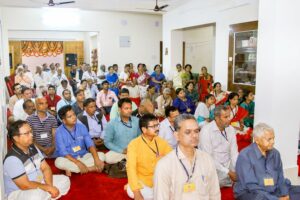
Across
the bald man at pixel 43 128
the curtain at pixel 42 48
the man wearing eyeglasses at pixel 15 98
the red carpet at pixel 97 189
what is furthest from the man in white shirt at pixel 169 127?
the curtain at pixel 42 48

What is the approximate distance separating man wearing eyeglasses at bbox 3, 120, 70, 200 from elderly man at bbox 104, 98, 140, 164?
128 centimetres

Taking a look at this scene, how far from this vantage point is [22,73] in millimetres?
9953

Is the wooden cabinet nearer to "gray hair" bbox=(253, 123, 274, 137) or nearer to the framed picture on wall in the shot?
"gray hair" bbox=(253, 123, 274, 137)

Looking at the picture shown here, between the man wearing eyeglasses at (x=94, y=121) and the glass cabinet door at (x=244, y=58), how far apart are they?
12.9ft

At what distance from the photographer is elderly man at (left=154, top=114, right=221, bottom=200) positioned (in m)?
2.17

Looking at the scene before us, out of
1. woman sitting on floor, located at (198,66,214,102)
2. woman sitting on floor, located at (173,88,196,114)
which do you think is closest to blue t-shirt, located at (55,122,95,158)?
woman sitting on floor, located at (173,88,196,114)

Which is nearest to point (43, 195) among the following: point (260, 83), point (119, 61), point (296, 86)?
point (260, 83)

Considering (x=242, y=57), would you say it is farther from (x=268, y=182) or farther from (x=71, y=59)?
(x=71, y=59)

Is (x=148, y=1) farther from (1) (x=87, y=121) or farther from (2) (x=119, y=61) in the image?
(1) (x=87, y=121)

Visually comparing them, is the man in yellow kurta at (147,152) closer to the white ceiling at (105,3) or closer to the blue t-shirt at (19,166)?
the blue t-shirt at (19,166)

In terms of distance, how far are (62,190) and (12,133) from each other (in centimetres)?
94

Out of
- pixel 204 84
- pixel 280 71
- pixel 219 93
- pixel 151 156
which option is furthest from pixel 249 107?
pixel 151 156

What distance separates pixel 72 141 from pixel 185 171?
2.26 m

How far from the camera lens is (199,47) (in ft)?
37.9
